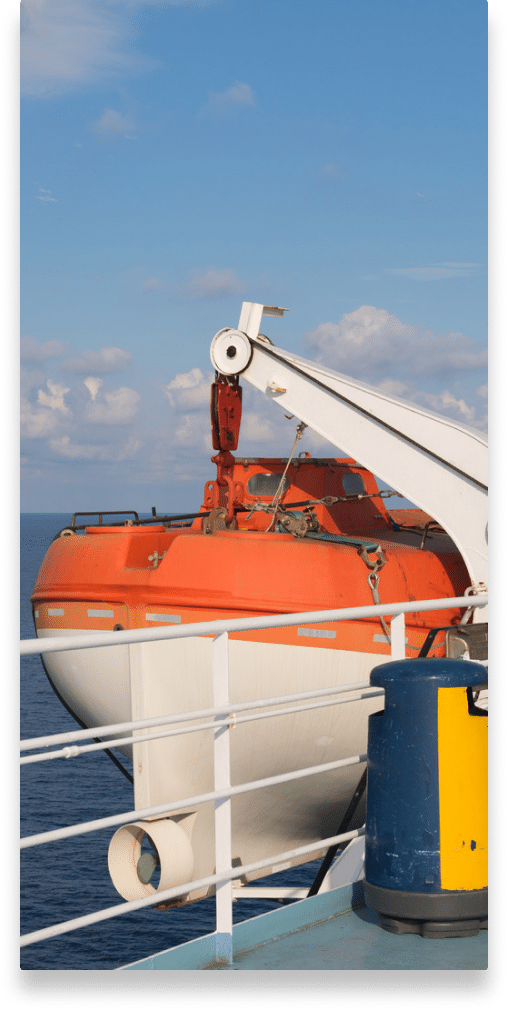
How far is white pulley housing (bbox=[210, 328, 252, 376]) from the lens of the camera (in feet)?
24.6

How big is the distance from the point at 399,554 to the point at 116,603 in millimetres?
2072

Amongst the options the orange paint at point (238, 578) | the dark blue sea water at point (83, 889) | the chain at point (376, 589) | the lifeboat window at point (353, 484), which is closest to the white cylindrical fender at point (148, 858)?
the orange paint at point (238, 578)

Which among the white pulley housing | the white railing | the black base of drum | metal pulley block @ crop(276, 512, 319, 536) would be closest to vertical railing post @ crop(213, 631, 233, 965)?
the white railing

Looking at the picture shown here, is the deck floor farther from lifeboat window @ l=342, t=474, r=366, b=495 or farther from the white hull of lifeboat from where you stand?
lifeboat window @ l=342, t=474, r=366, b=495

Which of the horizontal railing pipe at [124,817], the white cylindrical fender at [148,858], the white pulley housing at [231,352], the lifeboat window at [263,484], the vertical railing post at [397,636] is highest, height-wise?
the white pulley housing at [231,352]

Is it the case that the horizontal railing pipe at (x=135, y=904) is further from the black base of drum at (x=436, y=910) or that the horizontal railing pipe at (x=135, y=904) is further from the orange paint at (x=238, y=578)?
the orange paint at (x=238, y=578)

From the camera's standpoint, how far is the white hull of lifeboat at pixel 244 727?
6703 mm

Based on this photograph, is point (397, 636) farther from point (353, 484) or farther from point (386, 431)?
point (353, 484)

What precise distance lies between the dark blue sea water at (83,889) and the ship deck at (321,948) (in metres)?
9.27

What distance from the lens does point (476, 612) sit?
654cm
